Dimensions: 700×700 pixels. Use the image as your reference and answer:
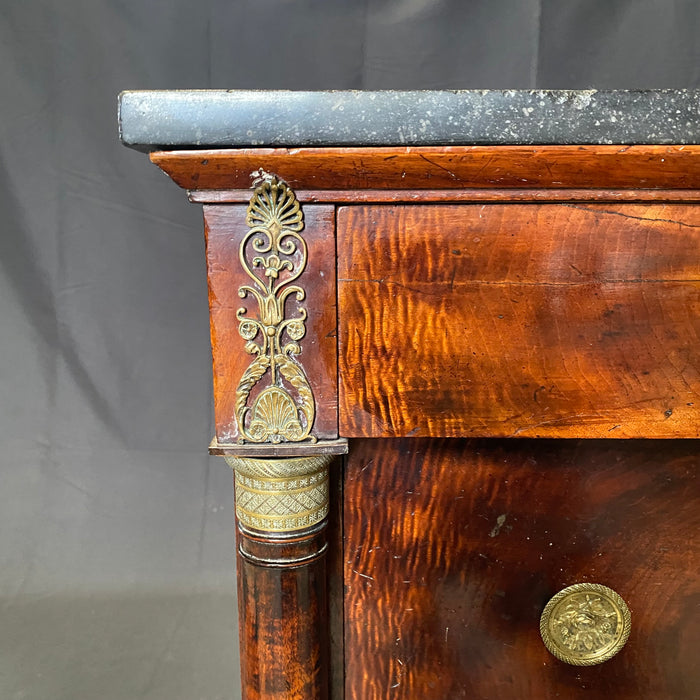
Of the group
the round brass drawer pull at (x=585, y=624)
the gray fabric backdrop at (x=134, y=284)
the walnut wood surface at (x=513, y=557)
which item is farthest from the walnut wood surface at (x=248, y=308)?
the gray fabric backdrop at (x=134, y=284)

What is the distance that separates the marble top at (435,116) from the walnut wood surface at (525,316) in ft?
0.19

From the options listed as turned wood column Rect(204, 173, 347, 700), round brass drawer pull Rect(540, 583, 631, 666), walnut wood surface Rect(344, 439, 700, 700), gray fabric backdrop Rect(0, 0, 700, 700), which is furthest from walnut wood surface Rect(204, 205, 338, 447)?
gray fabric backdrop Rect(0, 0, 700, 700)

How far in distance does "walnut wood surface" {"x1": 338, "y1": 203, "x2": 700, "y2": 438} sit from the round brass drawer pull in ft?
0.57

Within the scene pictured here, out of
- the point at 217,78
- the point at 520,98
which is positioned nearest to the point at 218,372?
the point at 520,98

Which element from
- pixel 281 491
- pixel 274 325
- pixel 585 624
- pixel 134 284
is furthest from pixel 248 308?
pixel 134 284

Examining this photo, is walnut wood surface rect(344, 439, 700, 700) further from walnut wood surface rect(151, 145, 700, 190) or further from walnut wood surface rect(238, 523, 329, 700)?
walnut wood surface rect(151, 145, 700, 190)

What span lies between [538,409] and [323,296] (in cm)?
20

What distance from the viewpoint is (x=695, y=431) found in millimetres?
562

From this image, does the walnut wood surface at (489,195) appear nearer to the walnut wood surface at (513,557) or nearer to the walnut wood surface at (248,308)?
the walnut wood surface at (248,308)

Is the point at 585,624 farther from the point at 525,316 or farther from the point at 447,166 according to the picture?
the point at 447,166

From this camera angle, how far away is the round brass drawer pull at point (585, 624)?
2.06 feet

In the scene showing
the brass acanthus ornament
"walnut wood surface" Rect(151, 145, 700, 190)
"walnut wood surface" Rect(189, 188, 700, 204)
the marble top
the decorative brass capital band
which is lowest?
the decorative brass capital band

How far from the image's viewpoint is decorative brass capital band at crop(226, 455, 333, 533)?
0.58 meters

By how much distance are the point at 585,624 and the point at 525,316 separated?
305mm
